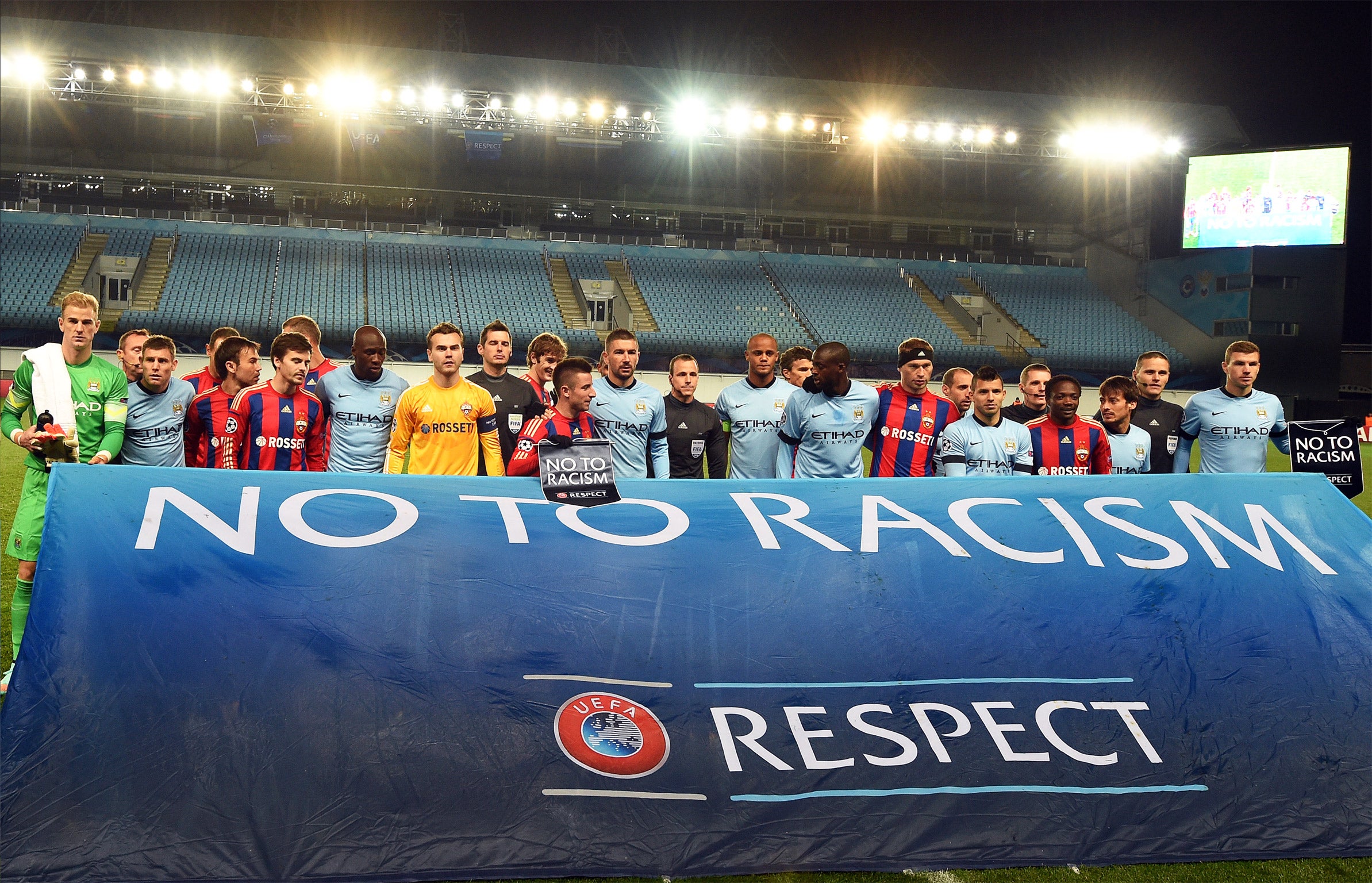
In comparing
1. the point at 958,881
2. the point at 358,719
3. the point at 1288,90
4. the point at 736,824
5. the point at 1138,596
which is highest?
the point at 1288,90

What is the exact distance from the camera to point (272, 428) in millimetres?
5352

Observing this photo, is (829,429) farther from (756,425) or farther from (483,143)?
(483,143)

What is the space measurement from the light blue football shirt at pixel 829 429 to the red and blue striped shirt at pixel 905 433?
0.13 m

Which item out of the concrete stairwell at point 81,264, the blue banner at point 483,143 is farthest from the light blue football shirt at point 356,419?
the concrete stairwell at point 81,264

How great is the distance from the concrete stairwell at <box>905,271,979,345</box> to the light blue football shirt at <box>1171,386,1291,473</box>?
24.7m

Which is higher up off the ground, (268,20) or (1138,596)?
(268,20)

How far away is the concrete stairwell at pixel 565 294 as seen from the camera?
2909 centimetres

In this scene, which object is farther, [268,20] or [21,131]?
[21,131]

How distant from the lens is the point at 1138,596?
344 centimetres

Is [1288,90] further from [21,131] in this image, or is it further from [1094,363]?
[21,131]

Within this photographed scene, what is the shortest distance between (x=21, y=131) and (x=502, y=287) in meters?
15.1

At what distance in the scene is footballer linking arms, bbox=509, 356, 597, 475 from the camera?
4883 mm

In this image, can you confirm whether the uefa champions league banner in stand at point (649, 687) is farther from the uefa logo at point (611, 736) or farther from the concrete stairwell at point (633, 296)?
the concrete stairwell at point (633, 296)

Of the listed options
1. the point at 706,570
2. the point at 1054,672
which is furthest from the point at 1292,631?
the point at 706,570
